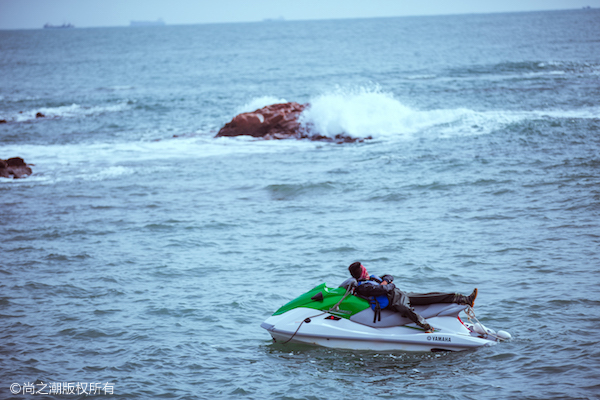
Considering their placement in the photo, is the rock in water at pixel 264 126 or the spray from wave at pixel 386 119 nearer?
the spray from wave at pixel 386 119

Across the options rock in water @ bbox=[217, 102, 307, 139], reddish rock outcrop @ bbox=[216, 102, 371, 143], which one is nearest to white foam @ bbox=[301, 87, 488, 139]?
reddish rock outcrop @ bbox=[216, 102, 371, 143]

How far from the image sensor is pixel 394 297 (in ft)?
29.6

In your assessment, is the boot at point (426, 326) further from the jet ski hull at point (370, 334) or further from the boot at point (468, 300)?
the boot at point (468, 300)

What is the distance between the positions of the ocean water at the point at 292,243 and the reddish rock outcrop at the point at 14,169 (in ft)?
2.09

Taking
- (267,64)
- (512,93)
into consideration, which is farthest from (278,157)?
(267,64)

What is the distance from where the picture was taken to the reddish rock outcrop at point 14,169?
24.0m

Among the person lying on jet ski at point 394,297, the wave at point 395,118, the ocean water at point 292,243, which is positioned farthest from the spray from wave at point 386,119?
the person lying on jet ski at point 394,297

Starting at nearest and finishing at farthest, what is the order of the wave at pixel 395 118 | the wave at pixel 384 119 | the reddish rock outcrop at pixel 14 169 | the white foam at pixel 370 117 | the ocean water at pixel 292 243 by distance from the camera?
the ocean water at pixel 292 243 → the reddish rock outcrop at pixel 14 169 → the wave at pixel 395 118 → the wave at pixel 384 119 → the white foam at pixel 370 117

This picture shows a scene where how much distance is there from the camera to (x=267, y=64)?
7838 cm

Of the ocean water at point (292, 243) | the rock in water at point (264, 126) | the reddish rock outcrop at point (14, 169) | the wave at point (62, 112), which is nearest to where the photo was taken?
the ocean water at point (292, 243)

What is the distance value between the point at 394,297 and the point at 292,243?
20.2 feet

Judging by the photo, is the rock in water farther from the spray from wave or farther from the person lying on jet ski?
the person lying on jet ski

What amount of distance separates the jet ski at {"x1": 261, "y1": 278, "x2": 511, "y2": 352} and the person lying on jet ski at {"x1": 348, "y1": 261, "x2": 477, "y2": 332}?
0.10m

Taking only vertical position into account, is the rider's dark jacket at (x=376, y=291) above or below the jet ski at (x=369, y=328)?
above
